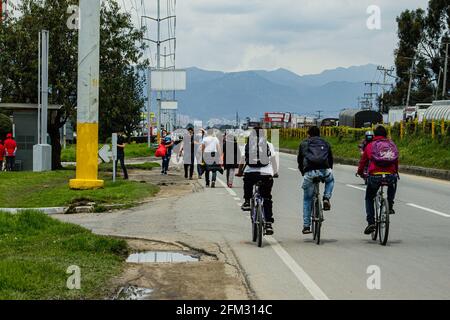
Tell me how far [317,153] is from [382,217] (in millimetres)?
1435

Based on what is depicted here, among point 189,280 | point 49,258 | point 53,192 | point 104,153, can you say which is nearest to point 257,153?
point 189,280

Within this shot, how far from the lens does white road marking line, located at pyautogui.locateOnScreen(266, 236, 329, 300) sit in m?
8.00

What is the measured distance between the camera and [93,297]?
792cm

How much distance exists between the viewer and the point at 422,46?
7919 cm

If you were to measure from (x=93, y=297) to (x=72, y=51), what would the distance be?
26.4 meters

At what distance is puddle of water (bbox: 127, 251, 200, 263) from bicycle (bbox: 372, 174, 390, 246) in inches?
120

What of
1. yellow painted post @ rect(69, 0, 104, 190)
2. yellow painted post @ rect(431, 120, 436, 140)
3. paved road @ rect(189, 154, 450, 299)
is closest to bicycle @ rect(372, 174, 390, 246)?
paved road @ rect(189, 154, 450, 299)

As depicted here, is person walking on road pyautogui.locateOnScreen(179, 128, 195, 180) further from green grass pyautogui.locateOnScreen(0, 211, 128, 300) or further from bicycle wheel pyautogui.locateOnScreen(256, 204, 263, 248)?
bicycle wheel pyautogui.locateOnScreen(256, 204, 263, 248)

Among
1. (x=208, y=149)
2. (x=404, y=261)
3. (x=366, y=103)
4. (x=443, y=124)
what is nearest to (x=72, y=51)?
(x=208, y=149)

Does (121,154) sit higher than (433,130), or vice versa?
(433,130)

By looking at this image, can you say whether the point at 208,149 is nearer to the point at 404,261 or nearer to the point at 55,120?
A: the point at 55,120

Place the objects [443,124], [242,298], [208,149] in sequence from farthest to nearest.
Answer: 1. [443,124]
2. [208,149]
3. [242,298]

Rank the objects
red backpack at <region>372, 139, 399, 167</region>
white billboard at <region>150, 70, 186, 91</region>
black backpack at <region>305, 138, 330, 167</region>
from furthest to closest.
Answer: white billboard at <region>150, 70, 186, 91</region>
black backpack at <region>305, 138, 330, 167</region>
red backpack at <region>372, 139, 399, 167</region>

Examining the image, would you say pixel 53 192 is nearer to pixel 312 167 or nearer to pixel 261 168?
pixel 261 168
